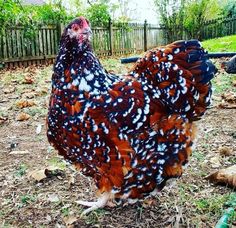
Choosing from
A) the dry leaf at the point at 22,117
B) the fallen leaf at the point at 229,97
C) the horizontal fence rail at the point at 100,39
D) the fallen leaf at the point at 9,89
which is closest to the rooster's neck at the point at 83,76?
the dry leaf at the point at 22,117

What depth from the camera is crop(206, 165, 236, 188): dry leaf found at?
90.2 inches

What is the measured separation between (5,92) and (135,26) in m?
11.9

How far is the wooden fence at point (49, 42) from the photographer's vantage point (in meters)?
10.2

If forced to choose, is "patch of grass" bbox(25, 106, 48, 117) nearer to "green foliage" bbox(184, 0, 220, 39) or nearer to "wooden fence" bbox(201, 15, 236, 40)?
"green foliage" bbox(184, 0, 220, 39)

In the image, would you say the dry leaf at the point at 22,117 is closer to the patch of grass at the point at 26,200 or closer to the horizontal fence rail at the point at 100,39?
the patch of grass at the point at 26,200

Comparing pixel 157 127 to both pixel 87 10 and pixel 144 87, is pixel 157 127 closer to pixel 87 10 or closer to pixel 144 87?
pixel 144 87

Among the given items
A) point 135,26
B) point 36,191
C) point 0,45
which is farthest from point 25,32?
point 36,191

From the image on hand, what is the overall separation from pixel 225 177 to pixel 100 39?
12.2m

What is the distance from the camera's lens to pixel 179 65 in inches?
80.3

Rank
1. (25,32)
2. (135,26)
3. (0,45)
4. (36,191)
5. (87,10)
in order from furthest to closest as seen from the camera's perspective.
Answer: (135,26) → (87,10) → (25,32) → (0,45) → (36,191)

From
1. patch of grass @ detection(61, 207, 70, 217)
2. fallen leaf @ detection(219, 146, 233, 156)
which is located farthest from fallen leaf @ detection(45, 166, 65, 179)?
fallen leaf @ detection(219, 146, 233, 156)

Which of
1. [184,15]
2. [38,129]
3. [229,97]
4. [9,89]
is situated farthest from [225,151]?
[184,15]

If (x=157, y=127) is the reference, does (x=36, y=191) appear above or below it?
below

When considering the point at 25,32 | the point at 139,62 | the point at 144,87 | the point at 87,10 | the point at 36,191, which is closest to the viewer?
the point at 144,87
